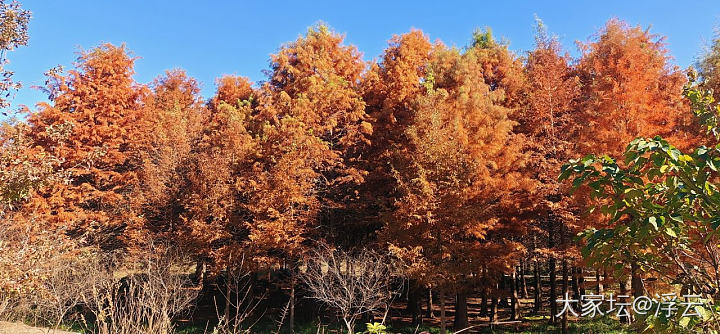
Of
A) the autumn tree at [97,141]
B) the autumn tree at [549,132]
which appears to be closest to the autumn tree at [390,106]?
the autumn tree at [549,132]

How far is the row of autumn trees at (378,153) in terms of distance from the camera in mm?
12320

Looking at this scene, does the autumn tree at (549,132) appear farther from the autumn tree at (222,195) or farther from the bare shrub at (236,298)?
the autumn tree at (222,195)

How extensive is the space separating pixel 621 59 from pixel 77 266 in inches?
723

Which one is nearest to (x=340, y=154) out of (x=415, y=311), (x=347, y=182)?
(x=347, y=182)

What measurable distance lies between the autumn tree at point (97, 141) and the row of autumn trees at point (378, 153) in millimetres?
88

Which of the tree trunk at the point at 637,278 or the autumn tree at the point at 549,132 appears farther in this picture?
the autumn tree at the point at 549,132

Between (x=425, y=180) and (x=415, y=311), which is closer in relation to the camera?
(x=425, y=180)

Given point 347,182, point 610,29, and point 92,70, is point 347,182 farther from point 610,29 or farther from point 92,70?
point 92,70

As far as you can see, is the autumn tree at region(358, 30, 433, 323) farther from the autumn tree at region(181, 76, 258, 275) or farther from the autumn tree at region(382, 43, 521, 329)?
the autumn tree at region(181, 76, 258, 275)

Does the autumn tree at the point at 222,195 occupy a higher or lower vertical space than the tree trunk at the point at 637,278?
higher

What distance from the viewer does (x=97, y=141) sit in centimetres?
1700

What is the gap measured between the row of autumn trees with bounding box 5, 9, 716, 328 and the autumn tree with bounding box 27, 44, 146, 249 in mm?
88

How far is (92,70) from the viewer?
17984 mm

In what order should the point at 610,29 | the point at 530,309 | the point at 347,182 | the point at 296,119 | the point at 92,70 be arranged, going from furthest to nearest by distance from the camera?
the point at 530,309 → the point at 92,70 → the point at 347,182 → the point at 296,119 → the point at 610,29
